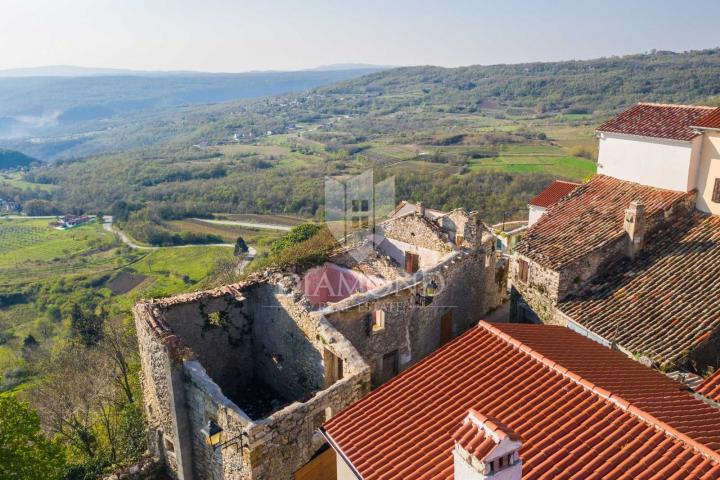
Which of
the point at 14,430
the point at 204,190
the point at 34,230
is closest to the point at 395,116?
the point at 204,190

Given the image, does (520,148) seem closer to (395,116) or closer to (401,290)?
(395,116)

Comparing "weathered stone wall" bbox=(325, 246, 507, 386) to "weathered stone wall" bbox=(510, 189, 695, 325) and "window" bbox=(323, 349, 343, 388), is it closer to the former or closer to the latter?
"window" bbox=(323, 349, 343, 388)

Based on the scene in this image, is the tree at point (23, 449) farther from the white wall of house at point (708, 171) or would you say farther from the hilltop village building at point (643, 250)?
the white wall of house at point (708, 171)

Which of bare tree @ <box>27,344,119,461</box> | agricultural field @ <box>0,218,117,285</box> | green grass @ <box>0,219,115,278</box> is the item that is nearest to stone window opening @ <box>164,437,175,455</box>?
bare tree @ <box>27,344,119,461</box>

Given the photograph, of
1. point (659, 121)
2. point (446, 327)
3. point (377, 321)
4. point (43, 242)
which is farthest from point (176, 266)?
point (659, 121)

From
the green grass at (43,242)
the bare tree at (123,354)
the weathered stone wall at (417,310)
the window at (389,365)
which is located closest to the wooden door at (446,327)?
the weathered stone wall at (417,310)

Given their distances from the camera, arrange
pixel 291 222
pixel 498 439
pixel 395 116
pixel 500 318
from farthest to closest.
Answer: pixel 395 116, pixel 291 222, pixel 500 318, pixel 498 439

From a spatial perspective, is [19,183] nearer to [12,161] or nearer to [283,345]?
[12,161]

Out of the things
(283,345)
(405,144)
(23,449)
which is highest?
(283,345)
